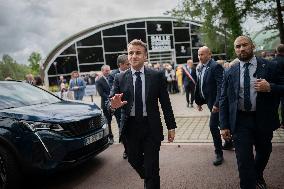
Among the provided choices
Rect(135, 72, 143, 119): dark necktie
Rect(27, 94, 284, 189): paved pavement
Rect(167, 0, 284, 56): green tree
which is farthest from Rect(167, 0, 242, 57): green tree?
Rect(135, 72, 143, 119): dark necktie

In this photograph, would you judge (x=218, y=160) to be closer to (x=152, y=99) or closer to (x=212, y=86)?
(x=212, y=86)

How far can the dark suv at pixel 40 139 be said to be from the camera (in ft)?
15.8

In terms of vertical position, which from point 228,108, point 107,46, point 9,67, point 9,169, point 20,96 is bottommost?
point 9,169

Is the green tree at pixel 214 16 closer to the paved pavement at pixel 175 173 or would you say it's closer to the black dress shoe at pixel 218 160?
the paved pavement at pixel 175 173

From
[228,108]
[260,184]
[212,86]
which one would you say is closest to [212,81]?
[212,86]

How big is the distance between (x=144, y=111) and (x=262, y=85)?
1.38 metres

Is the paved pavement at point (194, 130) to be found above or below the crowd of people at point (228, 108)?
below

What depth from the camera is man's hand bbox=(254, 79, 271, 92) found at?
11.9ft

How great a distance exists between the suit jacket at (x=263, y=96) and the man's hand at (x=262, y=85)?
118 mm

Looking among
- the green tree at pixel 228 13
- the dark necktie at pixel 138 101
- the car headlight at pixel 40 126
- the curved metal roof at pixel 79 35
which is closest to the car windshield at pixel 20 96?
the car headlight at pixel 40 126

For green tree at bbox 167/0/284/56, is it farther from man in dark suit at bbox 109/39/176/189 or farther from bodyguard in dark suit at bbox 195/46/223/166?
man in dark suit at bbox 109/39/176/189

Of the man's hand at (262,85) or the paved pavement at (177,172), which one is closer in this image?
the man's hand at (262,85)

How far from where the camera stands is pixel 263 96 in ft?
12.7

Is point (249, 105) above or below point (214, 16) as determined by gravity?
below
